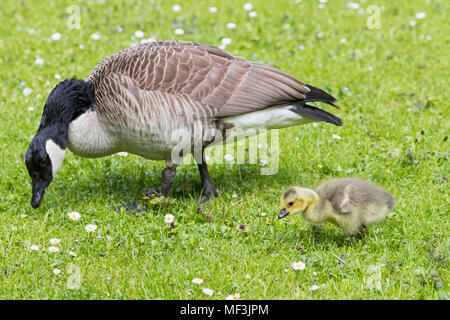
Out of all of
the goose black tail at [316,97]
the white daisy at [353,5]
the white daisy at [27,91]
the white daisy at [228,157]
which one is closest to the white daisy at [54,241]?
the white daisy at [228,157]

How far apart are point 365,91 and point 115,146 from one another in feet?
11.3

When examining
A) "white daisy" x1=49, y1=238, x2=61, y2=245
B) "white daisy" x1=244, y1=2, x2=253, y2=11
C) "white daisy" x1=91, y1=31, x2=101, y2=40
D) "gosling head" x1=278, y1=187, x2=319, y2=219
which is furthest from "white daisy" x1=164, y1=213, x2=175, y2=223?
"white daisy" x1=244, y1=2, x2=253, y2=11

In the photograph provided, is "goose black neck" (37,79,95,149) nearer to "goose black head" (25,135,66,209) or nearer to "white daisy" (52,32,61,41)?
"goose black head" (25,135,66,209)

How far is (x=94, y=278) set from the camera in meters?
4.11

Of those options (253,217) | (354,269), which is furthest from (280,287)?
(253,217)

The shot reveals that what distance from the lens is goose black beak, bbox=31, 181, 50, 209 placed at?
5.01 meters

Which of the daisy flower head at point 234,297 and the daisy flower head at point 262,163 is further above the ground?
the daisy flower head at point 234,297

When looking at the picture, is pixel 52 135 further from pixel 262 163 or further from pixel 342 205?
pixel 342 205

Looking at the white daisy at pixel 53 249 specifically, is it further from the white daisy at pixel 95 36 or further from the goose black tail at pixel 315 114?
the white daisy at pixel 95 36

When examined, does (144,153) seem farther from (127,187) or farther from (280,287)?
(280,287)

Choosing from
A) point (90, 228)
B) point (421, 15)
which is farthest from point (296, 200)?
point (421, 15)

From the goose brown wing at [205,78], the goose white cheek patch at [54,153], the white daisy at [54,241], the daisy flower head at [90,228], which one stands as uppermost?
the goose brown wing at [205,78]

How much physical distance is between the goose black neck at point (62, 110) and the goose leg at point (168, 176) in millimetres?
868

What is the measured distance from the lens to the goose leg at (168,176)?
17.4 ft
